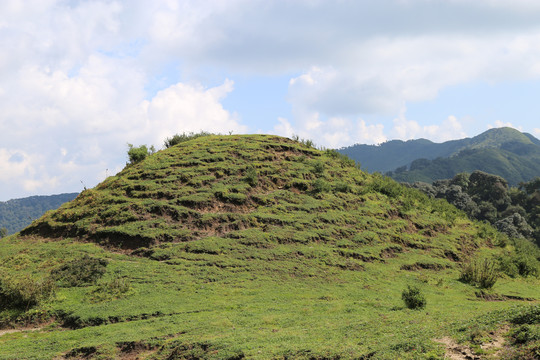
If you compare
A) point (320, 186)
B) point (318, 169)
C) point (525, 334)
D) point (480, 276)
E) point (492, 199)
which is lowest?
point (480, 276)

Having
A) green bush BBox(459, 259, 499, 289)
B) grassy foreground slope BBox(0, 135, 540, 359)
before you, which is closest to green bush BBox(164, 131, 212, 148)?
grassy foreground slope BBox(0, 135, 540, 359)

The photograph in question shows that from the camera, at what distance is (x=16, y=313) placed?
1612 cm

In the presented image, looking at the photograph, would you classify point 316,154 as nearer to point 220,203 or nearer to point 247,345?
point 220,203

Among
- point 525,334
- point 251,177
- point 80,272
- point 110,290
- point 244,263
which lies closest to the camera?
point 525,334

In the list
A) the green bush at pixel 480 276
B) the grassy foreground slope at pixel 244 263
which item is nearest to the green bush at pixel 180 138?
the grassy foreground slope at pixel 244 263

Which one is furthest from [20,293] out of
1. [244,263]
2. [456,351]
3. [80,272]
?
[456,351]

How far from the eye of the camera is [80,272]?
18.6 metres

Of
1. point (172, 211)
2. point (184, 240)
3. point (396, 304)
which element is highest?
→ point (172, 211)

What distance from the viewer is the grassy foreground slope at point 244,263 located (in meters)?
12.8

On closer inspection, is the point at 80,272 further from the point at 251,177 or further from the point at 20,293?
the point at 251,177

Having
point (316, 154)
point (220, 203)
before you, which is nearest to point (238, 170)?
point (220, 203)

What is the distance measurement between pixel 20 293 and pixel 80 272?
111 inches

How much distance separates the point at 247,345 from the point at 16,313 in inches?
440

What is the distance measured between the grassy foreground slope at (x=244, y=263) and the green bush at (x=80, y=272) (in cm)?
10
